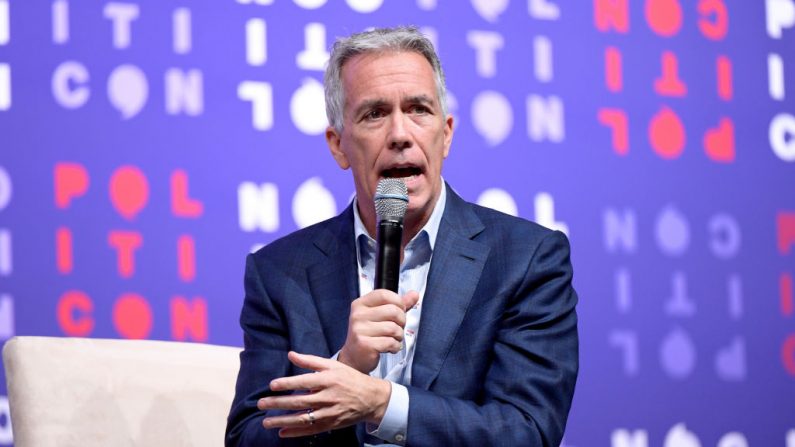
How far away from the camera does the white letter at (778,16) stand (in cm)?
365

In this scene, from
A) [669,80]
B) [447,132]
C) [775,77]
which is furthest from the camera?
[775,77]

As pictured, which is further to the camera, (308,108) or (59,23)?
(308,108)

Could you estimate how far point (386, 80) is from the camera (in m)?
2.24

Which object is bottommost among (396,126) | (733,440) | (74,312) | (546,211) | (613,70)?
(733,440)

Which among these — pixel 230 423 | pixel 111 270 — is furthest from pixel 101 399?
pixel 111 270

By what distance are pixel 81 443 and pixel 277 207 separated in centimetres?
101

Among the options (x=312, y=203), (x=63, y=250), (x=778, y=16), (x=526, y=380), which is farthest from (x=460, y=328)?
Result: (x=778, y=16)

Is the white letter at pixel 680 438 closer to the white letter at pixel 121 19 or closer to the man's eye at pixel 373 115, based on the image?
the man's eye at pixel 373 115

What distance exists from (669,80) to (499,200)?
2.37 ft

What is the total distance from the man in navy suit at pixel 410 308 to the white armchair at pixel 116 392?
0.23 metres

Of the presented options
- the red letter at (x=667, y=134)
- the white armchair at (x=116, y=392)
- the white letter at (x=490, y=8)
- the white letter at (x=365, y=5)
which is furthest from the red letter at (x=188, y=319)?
the red letter at (x=667, y=134)

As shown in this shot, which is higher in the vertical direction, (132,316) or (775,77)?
(775,77)

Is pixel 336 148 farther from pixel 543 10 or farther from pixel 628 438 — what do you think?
pixel 628 438

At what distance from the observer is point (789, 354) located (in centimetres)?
351
